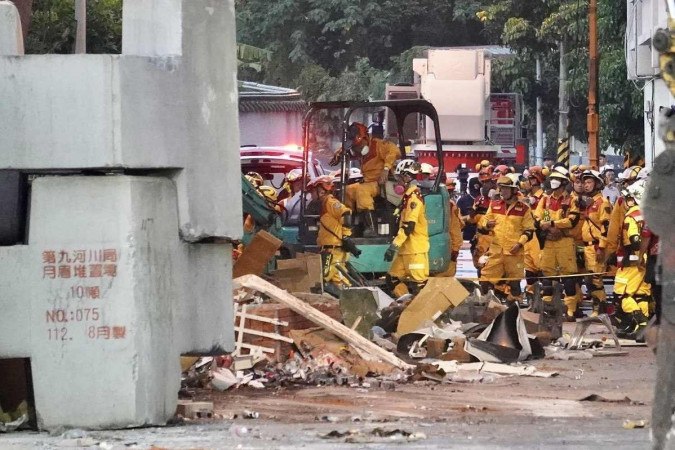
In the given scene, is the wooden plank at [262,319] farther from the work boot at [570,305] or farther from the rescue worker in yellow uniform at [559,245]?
the work boot at [570,305]

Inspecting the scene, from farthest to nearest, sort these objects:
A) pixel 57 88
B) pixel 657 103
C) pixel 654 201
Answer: pixel 657 103 < pixel 57 88 < pixel 654 201

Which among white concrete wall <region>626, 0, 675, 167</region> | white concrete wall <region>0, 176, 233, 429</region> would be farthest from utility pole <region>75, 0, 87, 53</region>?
white concrete wall <region>626, 0, 675, 167</region>

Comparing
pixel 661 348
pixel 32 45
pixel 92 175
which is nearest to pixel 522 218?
pixel 32 45

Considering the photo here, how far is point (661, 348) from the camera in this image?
7.51 m

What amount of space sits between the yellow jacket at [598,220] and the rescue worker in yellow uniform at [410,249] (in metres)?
2.07

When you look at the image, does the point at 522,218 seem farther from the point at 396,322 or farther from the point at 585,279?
the point at 396,322

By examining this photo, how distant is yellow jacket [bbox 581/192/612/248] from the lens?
18828mm

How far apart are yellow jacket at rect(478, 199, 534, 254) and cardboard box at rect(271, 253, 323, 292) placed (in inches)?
172

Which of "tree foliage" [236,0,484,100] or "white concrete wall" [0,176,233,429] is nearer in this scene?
"white concrete wall" [0,176,233,429]

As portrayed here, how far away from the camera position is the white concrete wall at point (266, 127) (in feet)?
137

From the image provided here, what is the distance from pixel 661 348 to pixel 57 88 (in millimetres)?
4152

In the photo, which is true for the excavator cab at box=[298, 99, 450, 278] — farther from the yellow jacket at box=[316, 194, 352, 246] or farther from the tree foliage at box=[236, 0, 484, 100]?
the tree foliage at box=[236, 0, 484, 100]

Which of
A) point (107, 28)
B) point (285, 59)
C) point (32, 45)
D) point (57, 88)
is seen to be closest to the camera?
point (57, 88)

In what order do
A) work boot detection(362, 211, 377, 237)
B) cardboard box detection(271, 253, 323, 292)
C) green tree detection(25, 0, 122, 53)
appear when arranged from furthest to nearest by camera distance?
green tree detection(25, 0, 122, 53), work boot detection(362, 211, 377, 237), cardboard box detection(271, 253, 323, 292)
